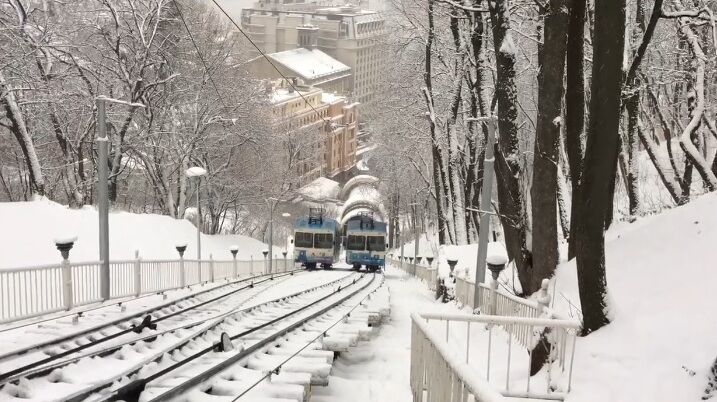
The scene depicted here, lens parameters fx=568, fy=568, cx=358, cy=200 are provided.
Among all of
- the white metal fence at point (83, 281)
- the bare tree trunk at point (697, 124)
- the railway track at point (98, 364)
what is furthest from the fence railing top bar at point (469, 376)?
the bare tree trunk at point (697, 124)

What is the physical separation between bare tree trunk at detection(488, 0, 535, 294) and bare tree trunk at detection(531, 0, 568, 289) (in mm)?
1151

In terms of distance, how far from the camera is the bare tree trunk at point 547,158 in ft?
32.0

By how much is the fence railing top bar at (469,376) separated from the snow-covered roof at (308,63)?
11183 centimetres

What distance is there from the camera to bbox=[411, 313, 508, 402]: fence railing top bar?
3748 mm

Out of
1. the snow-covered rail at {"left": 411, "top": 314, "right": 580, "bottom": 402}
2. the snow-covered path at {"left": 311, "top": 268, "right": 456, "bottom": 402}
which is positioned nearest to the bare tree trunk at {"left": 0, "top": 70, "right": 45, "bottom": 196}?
the snow-covered path at {"left": 311, "top": 268, "right": 456, "bottom": 402}

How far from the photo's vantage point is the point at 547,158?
1005cm

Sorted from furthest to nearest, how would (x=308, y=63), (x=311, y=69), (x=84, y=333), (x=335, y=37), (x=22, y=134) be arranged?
(x=335, y=37) < (x=308, y=63) < (x=311, y=69) < (x=22, y=134) < (x=84, y=333)

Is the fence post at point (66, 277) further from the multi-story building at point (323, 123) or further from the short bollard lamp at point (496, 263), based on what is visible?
the multi-story building at point (323, 123)

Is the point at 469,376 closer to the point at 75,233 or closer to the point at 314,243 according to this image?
the point at 75,233

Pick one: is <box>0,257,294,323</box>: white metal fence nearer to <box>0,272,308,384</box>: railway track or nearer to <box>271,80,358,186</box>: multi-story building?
<box>0,272,308,384</box>: railway track

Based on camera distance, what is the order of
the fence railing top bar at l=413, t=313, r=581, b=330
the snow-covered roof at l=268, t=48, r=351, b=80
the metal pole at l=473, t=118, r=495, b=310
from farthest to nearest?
1. the snow-covered roof at l=268, t=48, r=351, b=80
2. the metal pole at l=473, t=118, r=495, b=310
3. the fence railing top bar at l=413, t=313, r=581, b=330

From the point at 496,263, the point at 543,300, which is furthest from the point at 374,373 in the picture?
the point at 496,263

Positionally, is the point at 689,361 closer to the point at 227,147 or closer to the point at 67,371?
the point at 67,371

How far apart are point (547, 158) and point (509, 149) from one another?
6.32ft
